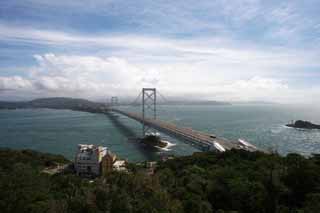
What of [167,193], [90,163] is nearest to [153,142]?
[90,163]

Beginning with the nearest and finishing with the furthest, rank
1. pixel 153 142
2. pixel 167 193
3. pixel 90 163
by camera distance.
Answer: pixel 167 193 → pixel 90 163 → pixel 153 142

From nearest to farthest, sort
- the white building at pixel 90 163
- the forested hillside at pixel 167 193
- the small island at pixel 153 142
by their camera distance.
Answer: the forested hillside at pixel 167 193 → the white building at pixel 90 163 → the small island at pixel 153 142

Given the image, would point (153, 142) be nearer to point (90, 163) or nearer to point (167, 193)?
point (90, 163)

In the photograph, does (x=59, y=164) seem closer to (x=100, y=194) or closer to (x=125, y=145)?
(x=125, y=145)

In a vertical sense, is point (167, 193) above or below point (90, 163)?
above

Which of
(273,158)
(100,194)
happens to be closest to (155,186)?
(100,194)

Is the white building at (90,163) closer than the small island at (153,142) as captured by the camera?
Yes

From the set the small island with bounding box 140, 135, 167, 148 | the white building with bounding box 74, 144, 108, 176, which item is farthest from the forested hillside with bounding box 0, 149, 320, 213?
the small island with bounding box 140, 135, 167, 148

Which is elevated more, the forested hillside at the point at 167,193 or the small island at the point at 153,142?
the forested hillside at the point at 167,193

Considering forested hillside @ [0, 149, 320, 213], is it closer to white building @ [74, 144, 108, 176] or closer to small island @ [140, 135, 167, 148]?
white building @ [74, 144, 108, 176]

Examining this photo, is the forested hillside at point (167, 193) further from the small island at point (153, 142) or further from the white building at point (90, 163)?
the small island at point (153, 142)

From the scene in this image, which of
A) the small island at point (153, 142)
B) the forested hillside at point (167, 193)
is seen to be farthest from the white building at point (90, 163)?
the small island at point (153, 142)
